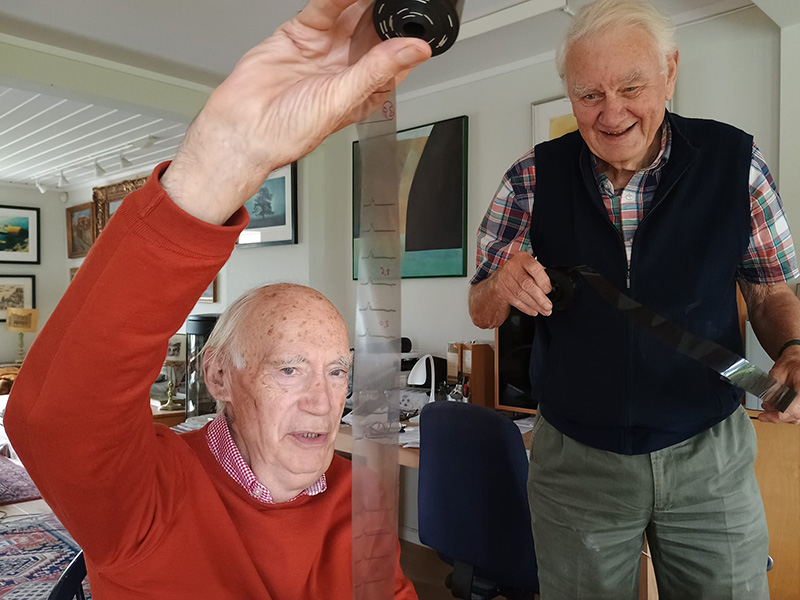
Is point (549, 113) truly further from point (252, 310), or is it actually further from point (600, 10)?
point (252, 310)

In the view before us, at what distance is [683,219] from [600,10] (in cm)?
40

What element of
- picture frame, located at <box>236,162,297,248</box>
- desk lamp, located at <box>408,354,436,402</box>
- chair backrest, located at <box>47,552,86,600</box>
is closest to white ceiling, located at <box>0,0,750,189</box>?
picture frame, located at <box>236,162,297,248</box>

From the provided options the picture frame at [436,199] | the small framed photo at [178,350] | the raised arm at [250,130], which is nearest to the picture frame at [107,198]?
the small framed photo at [178,350]

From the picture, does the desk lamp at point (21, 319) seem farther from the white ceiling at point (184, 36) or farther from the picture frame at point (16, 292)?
the white ceiling at point (184, 36)

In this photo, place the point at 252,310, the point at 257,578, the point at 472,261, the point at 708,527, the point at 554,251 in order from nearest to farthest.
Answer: the point at 257,578 < the point at 252,310 < the point at 708,527 < the point at 554,251 < the point at 472,261

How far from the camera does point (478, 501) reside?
2061 mm

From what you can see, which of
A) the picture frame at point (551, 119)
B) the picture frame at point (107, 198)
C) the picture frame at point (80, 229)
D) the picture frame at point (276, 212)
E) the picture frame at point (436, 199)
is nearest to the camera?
the picture frame at point (551, 119)

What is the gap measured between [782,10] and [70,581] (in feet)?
8.44

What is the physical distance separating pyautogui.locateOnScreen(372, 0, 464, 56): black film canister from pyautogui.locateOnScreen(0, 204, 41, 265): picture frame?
24.0 feet

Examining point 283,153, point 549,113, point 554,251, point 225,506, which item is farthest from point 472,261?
point 283,153

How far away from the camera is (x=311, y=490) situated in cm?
101

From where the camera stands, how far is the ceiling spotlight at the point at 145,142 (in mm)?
4777

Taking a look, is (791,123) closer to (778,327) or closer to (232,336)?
(778,327)

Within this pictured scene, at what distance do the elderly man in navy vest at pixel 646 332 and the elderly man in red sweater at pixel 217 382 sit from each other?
1.37 ft
